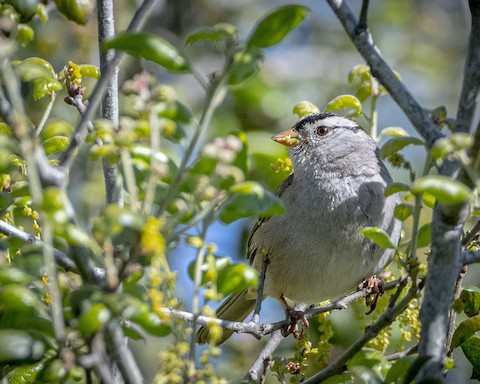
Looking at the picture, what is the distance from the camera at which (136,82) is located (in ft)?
4.23

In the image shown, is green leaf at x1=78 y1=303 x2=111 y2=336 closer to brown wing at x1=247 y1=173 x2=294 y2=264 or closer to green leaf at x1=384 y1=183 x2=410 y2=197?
green leaf at x1=384 y1=183 x2=410 y2=197

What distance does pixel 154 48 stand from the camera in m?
1.37

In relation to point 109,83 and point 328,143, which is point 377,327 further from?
point 328,143

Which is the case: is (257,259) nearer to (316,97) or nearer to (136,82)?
(316,97)

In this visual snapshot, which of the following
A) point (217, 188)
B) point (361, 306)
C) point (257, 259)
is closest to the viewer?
point (217, 188)

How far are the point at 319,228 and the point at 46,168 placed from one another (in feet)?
6.85

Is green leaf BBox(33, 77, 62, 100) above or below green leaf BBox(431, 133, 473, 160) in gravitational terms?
below

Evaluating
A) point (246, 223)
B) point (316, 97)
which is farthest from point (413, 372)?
point (316, 97)

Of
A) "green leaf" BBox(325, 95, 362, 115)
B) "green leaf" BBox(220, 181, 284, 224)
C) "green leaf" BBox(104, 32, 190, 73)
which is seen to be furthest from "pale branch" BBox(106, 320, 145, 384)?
"green leaf" BBox(325, 95, 362, 115)

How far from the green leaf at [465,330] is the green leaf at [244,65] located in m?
0.95

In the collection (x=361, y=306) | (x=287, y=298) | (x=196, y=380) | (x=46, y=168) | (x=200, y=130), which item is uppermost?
(x=200, y=130)

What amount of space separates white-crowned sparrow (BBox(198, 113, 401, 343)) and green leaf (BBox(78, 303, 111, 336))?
1.94 m

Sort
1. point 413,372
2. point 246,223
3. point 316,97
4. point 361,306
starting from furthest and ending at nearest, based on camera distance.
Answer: point 316,97 < point 246,223 < point 361,306 < point 413,372

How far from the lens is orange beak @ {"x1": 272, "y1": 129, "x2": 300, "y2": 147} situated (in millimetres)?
3748
